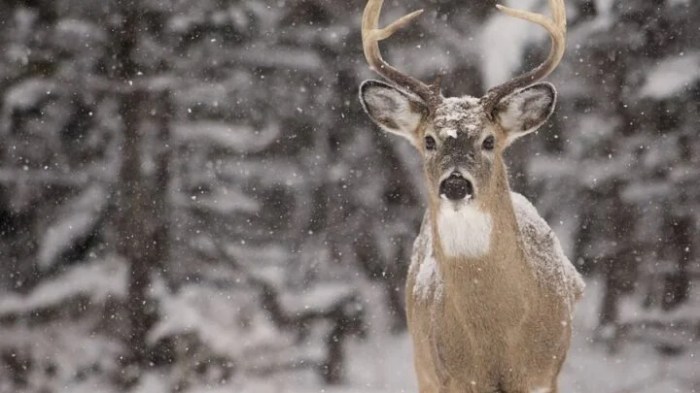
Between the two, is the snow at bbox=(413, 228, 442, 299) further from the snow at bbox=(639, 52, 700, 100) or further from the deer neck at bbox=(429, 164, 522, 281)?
the snow at bbox=(639, 52, 700, 100)

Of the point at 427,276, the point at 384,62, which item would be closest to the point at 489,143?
the point at 384,62

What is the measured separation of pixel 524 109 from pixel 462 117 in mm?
448

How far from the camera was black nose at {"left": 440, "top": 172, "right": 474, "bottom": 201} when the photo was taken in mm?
5461

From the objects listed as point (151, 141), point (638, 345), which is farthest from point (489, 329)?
point (151, 141)

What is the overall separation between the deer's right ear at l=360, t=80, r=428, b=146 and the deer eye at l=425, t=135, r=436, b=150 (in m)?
0.29

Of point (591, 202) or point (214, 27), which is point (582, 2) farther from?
point (214, 27)

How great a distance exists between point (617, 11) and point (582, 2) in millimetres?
301

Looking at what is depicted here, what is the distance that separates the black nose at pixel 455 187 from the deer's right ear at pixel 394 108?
2.19ft

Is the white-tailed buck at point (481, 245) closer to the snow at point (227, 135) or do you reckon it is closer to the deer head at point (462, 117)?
the deer head at point (462, 117)

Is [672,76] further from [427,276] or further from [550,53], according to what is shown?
[427,276]

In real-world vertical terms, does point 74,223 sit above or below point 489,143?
above

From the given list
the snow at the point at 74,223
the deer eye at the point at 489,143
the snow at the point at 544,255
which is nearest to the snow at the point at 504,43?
the snow at the point at 74,223

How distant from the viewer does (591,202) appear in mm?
10898

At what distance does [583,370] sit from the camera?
10.6 metres
